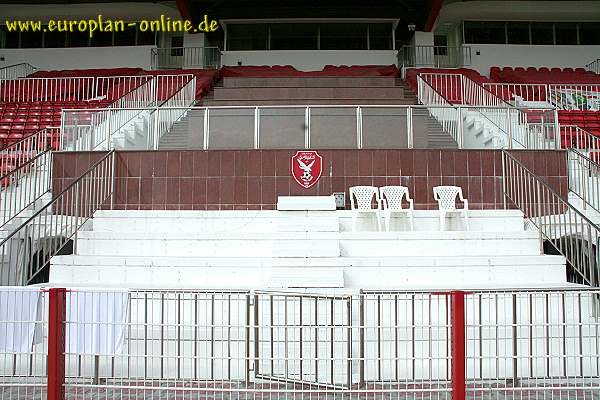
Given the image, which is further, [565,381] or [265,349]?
[265,349]

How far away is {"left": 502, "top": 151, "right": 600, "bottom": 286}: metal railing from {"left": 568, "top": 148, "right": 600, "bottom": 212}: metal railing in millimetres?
273

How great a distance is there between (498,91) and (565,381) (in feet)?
52.5

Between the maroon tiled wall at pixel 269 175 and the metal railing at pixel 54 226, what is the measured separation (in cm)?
64

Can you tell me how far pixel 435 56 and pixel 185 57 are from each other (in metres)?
10.7

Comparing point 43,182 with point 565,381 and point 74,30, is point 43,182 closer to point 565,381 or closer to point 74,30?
point 565,381

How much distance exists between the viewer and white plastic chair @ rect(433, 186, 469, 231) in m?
11.2

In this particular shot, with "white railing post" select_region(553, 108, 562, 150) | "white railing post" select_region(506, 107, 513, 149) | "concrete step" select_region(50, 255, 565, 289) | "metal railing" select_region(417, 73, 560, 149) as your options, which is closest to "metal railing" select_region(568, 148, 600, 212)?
"white railing post" select_region(553, 108, 562, 150)

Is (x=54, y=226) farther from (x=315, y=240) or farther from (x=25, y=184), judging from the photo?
(x=315, y=240)

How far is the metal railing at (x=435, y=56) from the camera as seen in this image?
25.2m

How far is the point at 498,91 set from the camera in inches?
784

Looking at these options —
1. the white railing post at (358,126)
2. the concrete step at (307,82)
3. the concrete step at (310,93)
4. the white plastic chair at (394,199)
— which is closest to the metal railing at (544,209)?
the white plastic chair at (394,199)

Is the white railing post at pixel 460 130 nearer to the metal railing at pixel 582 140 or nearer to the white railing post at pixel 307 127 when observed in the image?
the metal railing at pixel 582 140

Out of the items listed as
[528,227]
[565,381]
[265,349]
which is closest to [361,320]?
[265,349]

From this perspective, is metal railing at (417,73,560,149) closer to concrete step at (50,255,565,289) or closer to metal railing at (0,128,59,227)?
concrete step at (50,255,565,289)
